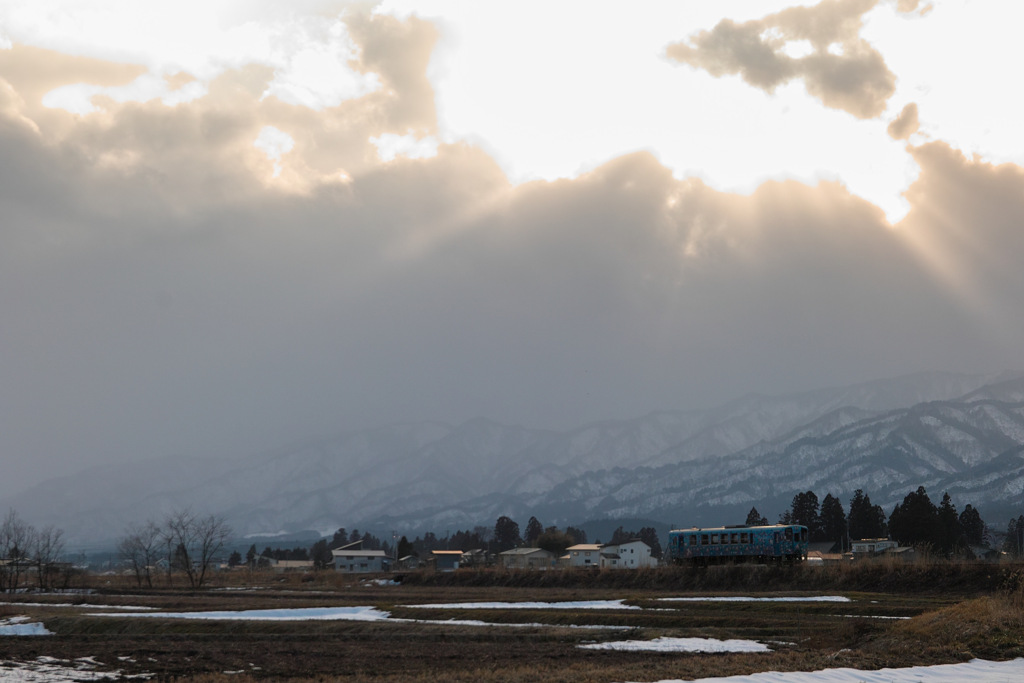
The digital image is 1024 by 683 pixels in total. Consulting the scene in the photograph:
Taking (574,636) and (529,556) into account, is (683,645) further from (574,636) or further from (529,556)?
(529,556)

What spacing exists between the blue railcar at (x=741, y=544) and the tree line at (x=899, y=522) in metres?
57.7

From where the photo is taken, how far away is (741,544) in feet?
304

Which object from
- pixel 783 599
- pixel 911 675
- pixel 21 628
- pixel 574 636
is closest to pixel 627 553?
pixel 783 599

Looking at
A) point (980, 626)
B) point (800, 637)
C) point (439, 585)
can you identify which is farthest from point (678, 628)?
point (439, 585)

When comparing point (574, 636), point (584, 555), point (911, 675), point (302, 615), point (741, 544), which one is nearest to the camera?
point (911, 675)

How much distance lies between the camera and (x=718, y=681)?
74.3 ft

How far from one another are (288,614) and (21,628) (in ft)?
54.3

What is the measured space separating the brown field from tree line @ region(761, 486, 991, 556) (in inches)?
3032

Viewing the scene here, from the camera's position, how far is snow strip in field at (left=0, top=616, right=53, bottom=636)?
5199 cm

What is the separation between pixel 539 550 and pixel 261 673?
159 metres

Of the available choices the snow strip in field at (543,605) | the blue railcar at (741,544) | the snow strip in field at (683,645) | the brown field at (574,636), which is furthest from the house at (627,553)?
the snow strip in field at (683,645)

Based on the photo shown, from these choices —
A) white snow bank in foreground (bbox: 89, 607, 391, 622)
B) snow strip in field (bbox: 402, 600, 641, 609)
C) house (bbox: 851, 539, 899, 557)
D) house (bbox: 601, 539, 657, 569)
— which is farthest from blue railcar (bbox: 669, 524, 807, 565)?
house (bbox: 601, 539, 657, 569)

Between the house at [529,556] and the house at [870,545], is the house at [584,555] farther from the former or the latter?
the house at [870,545]

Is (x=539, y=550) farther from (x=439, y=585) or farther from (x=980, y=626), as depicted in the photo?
(x=980, y=626)
